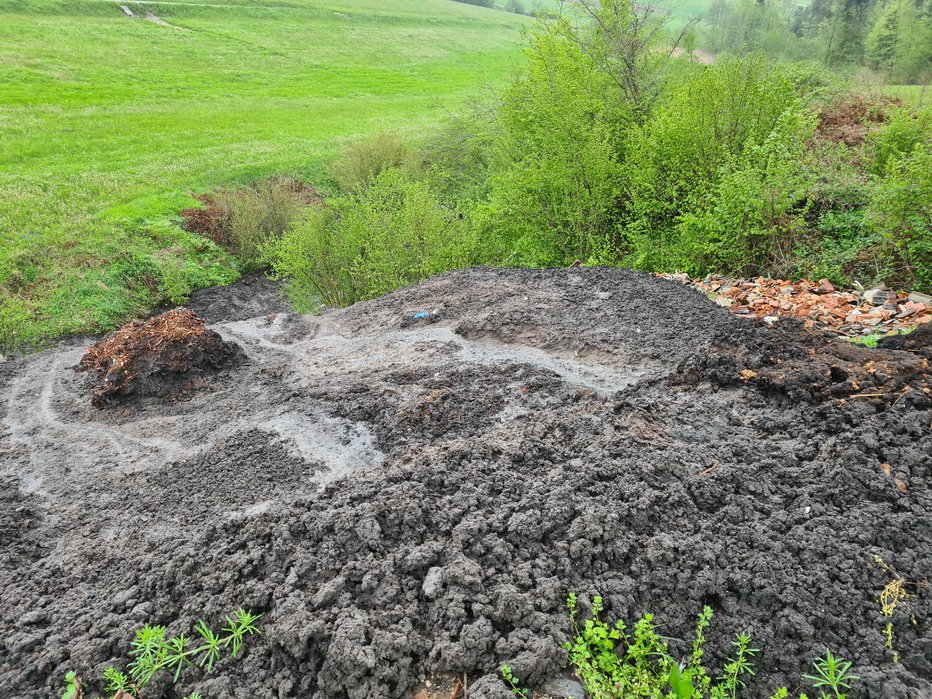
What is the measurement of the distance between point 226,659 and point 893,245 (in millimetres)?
9598

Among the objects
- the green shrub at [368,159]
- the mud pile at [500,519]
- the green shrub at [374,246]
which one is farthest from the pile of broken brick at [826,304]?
the green shrub at [368,159]

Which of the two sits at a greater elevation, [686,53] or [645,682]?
[686,53]

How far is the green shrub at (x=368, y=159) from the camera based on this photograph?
26.9 metres

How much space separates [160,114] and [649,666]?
43.0 meters

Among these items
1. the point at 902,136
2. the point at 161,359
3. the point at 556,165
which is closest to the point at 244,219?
the point at 556,165

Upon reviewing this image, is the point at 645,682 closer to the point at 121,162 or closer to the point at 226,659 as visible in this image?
the point at 226,659

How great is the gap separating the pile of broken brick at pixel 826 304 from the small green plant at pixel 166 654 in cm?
652

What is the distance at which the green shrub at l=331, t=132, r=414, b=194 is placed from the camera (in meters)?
26.9

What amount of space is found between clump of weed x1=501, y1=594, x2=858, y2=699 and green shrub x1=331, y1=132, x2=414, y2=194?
1028 inches

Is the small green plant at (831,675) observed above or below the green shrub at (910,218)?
below

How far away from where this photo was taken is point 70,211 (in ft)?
68.7

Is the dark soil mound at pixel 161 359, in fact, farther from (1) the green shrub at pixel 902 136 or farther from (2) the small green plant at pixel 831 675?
(1) the green shrub at pixel 902 136

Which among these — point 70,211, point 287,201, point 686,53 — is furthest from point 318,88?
point 686,53

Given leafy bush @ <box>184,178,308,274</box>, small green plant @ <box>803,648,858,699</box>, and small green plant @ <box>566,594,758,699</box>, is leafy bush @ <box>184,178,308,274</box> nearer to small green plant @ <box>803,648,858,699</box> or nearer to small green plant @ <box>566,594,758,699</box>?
small green plant @ <box>566,594,758,699</box>
